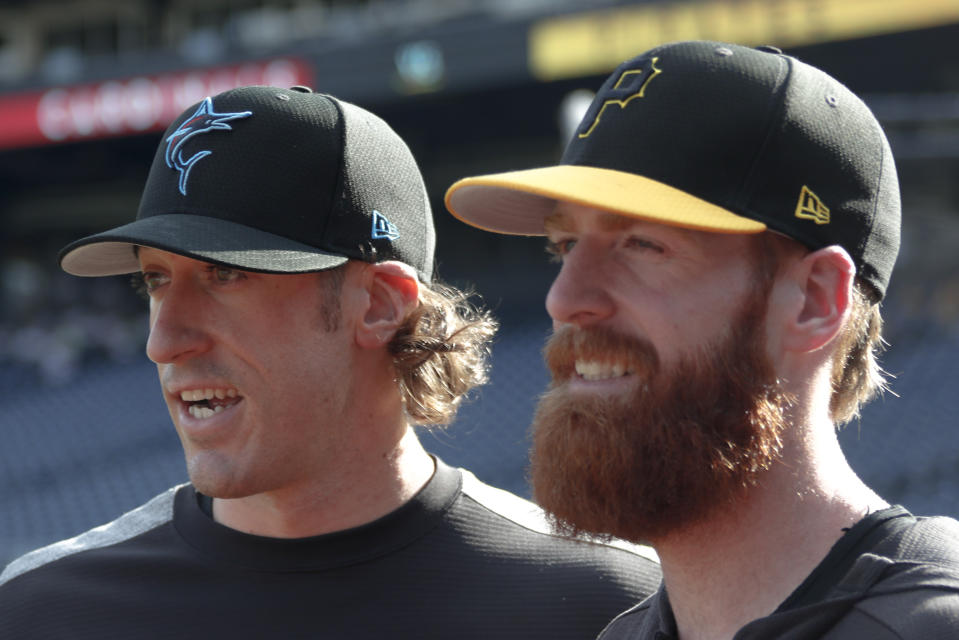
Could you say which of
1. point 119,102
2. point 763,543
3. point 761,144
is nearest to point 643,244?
point 761,144

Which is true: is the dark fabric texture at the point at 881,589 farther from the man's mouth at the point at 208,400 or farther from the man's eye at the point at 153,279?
the man's eye at the point at 153,279

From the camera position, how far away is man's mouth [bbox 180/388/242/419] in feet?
5.99

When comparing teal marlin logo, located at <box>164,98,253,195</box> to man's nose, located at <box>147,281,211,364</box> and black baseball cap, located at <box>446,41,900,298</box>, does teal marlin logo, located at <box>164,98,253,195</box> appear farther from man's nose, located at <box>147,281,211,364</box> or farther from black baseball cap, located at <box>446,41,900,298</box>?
black baseball cap, located at <box>446,41,900,298</box>

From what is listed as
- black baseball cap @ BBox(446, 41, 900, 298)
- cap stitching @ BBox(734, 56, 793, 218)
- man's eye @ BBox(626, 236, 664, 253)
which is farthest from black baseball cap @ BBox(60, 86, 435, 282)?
cap stitching @ BBox(734, 56, 793, 218)

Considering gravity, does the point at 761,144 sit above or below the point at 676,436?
above

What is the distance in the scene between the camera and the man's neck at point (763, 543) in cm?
130

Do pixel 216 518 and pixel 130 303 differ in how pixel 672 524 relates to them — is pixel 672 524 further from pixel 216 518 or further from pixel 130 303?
pixel 130 303

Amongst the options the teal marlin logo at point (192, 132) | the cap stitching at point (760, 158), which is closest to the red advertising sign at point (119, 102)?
the teal marlin logo at point (192, 132)

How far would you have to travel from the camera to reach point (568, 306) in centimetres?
140

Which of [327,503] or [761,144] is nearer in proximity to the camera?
[761,144]

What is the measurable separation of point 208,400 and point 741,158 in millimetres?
1038

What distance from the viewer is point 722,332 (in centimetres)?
134

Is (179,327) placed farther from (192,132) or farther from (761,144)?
(761,144)

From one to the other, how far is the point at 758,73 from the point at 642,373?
1.42 feet
